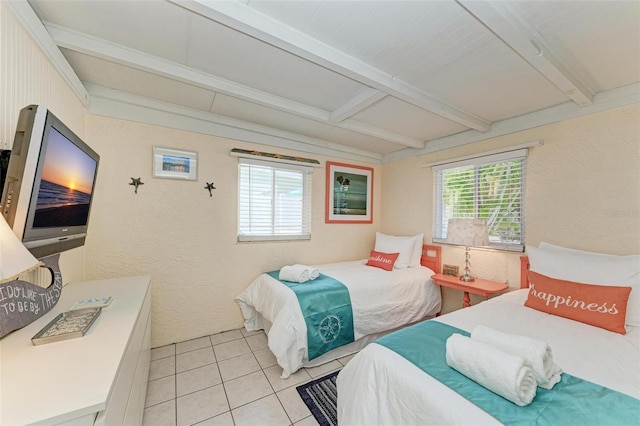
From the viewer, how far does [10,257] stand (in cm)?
75

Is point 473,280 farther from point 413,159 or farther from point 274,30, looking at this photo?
point 274,30

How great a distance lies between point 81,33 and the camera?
5.02 ft

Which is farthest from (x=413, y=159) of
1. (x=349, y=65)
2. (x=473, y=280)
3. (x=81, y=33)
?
(x=81, y=33)

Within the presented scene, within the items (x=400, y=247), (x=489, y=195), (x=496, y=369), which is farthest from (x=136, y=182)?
(x=489, y=195)

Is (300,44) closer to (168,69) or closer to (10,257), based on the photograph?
(168,69)

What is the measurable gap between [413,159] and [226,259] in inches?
114

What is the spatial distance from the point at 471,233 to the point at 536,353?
173cm

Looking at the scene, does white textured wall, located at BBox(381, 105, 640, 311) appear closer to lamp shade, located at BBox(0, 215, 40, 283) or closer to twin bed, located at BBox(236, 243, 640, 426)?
twin bed, located at BBox(236, 243, 640, 426)

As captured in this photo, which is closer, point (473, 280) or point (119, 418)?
point (119, 418)

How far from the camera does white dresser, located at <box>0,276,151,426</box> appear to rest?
2.27 ft

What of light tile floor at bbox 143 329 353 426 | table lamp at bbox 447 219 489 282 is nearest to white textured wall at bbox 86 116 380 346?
light tile floor at bbox 143 329 353 426

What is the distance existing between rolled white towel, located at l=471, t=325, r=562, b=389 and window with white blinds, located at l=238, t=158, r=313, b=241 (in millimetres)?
2452

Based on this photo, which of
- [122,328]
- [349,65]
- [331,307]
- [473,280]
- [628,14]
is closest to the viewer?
[122,328]

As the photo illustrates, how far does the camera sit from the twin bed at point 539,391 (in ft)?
2.99
